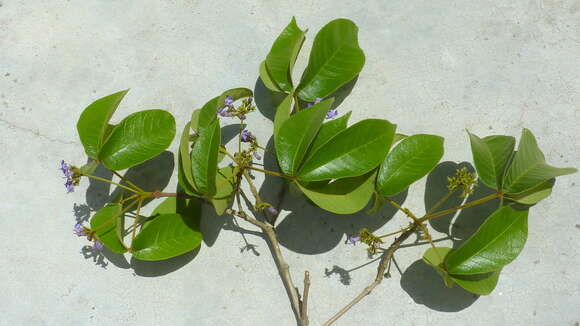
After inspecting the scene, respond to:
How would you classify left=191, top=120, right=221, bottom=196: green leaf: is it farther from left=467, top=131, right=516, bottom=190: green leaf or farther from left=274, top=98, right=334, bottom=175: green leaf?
left=467, top=131, right=516, bottom=190: green leaf

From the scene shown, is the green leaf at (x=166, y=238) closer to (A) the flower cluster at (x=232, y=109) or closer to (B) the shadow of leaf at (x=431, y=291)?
(A) the flower cluster at (x=232, y=109)

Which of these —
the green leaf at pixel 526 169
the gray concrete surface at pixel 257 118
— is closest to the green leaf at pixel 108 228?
the gray concrete surface at pixel 257 118

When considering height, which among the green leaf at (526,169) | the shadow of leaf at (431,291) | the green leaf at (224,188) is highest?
the green leaf at (224,188)

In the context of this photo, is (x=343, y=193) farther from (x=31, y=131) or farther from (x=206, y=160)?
(x=31, y=131)

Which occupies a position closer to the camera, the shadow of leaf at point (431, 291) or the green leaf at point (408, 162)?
the green leaf at point (408, 162)

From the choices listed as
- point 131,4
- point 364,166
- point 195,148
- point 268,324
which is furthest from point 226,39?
point 268,324

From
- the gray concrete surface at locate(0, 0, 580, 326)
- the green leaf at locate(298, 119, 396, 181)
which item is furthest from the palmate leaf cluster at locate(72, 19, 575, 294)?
the gray concrete surface at locate(0, 0, 580, 326)
